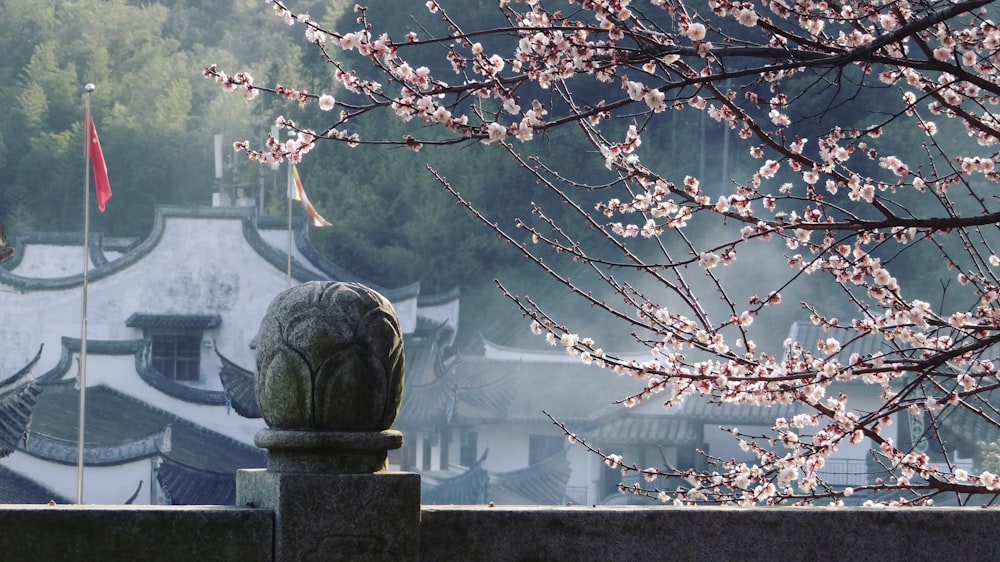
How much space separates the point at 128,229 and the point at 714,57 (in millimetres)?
52328

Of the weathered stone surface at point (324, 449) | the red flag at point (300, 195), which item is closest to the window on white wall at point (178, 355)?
the red flag at point (300, 195)

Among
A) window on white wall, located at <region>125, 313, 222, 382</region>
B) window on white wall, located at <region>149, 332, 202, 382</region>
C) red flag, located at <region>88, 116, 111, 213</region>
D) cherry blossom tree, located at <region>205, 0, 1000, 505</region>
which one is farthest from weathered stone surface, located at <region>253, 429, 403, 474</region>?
window on white wall, located at <region>149, 332, 202, 382</region>

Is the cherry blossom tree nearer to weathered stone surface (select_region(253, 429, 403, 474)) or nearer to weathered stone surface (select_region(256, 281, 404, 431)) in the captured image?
weathered stone surface (select_region(256, 281, 404, 431))

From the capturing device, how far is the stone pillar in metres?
3.30

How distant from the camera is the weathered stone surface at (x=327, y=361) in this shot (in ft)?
10.9

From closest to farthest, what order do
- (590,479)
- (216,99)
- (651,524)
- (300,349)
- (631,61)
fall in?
(300,349) < (651,524) < (631,61) < (590,479) < (216,99)

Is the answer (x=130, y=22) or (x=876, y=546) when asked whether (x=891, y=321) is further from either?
(x=130, y=22)

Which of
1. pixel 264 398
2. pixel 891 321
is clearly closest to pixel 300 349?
pixel 264 398

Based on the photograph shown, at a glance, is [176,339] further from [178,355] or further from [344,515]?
[344,515]

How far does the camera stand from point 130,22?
218ft

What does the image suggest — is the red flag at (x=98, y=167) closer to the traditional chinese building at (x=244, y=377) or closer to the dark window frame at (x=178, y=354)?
the traditional chinese building at (x=244, y=377)

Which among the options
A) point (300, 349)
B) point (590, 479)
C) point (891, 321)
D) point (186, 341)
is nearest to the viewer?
point (300, 349)

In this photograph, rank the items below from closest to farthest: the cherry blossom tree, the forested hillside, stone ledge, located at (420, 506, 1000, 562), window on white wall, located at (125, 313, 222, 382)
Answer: stone ledge, located at (420, 506, 1000, 562) < the cherry blossom tree < window on white wall, located at (125, 313, 222, 382) < the forested hillside

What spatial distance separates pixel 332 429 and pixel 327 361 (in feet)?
0.63
